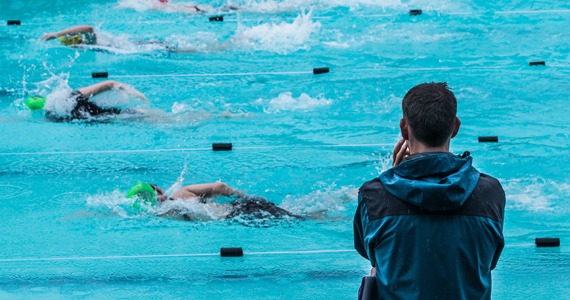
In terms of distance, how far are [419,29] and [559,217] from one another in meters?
5.19

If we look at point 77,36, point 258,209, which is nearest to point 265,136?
point 258,209

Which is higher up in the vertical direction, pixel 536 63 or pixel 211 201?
pixel 536 63

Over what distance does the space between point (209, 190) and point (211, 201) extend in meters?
0.08

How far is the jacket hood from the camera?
216cm

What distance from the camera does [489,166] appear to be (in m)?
6.49

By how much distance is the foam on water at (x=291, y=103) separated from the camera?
792cm

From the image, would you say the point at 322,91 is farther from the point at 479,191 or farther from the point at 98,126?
the point at 479,191

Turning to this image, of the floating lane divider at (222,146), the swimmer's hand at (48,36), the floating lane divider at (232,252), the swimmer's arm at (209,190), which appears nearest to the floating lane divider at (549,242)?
the floating lane divider at (232,252)

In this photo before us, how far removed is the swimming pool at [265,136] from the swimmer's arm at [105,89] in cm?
29

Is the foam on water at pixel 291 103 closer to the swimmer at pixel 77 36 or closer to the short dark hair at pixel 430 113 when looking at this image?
the swimmer at pixel 77 36

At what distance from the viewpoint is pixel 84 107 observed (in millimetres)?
7914

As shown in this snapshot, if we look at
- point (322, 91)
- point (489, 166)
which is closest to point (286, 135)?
point (322, 91)

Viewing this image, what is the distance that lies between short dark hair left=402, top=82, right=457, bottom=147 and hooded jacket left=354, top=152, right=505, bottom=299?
0.05m

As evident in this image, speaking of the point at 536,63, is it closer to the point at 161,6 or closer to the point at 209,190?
the point at 209,190
